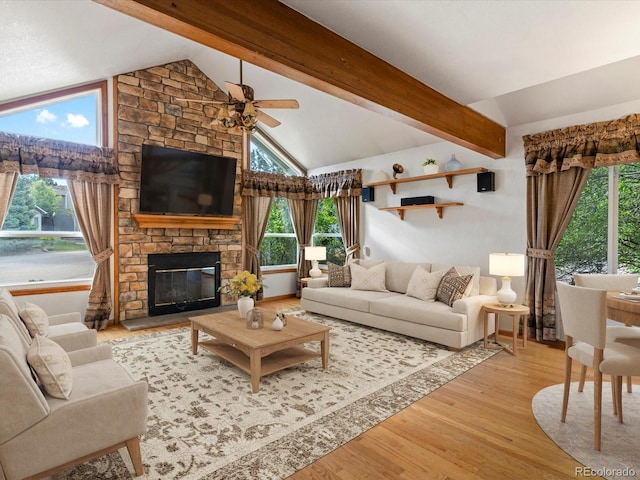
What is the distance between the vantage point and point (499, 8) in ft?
7.04

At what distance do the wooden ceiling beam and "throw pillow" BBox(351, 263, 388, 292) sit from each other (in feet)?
7.75

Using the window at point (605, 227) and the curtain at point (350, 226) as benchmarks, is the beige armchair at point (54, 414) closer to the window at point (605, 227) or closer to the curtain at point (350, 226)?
the window at point (605, 227)

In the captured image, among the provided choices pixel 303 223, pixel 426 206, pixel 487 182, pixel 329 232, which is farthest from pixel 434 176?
pixel 303 223

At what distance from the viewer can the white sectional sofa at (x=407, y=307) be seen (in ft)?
12.9

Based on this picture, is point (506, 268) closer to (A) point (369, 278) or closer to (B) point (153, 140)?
(A) point (369, 278)

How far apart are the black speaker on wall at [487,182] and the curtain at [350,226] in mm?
2233

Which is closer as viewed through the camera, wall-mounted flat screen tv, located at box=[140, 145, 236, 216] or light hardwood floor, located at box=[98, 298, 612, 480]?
light hardwood floor, located at box=[98, 298, 612, 480]

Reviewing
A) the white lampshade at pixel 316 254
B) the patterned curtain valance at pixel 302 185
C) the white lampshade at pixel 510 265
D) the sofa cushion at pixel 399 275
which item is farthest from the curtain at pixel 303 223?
the white lampshade at pixel 510 265

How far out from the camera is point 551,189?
13.9 ft

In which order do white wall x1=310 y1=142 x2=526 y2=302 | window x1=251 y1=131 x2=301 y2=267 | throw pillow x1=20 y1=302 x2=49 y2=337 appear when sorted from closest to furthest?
throw pillow x1=20 y1=302 x2=49 y2=337 < white wall x1=310 y1=142 x2=526 y2=302 < window x1=251 y1=131 x2=301 y2=267

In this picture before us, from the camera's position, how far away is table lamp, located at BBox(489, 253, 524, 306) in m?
3.89

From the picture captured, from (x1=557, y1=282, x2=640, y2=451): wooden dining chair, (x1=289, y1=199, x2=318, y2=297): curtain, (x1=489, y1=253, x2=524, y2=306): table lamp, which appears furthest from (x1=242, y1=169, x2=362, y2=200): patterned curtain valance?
(x1=557, y1=282, x2=640, y2=451): wooden dining chair

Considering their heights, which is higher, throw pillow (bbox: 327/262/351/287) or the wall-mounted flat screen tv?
the wall-mounted flat screen tv

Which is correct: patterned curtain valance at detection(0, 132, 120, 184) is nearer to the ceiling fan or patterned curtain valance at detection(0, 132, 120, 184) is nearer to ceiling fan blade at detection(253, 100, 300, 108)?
the ceiling fan
